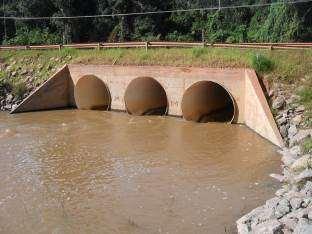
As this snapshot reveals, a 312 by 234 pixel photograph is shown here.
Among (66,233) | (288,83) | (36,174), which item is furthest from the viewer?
(288,83)

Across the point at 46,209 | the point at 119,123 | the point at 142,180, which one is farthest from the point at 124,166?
the point at 119,123

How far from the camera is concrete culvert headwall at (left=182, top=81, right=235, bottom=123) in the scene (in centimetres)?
2453

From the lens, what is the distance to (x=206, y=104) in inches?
996

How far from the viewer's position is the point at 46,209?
13453 millimetres

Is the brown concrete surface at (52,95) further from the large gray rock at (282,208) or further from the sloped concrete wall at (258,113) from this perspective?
the large gray rock at (282,208)

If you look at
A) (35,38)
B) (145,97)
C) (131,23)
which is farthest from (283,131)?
(35,38)

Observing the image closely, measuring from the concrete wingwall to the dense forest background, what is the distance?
11132 millimetres

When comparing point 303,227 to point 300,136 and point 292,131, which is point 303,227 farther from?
point 292,131

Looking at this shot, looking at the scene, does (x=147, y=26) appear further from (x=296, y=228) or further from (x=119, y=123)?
(x=296, y=228)

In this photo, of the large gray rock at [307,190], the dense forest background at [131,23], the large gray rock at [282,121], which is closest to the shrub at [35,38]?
the dense forest background at [131,23]

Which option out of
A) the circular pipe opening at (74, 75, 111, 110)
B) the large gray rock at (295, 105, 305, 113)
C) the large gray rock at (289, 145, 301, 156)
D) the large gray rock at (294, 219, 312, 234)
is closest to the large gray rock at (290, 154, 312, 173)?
the large gray rock at (289, 145, 301, 156)

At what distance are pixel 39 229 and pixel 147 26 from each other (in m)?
29.5

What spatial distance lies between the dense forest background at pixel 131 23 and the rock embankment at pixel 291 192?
16174mm

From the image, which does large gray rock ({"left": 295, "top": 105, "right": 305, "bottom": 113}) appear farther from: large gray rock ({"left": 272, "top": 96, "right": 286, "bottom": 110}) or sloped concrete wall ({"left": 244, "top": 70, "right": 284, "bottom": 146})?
sloped concrete wall ({"left": 244, "top": 70, "right": 284, "bottom": 146})
